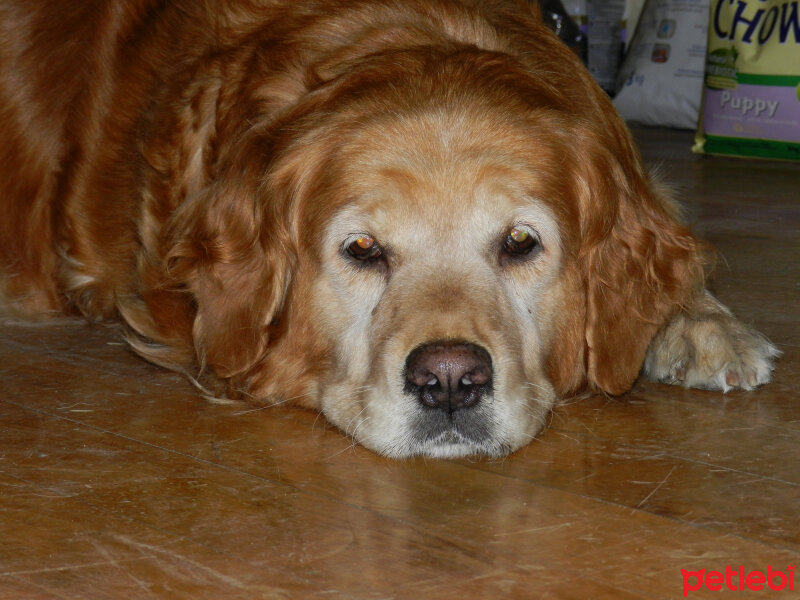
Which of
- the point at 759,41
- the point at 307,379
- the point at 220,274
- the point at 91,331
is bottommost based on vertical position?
the point at 759,41

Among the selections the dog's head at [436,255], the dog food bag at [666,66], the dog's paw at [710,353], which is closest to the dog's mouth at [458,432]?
the dog's head at [436,255]

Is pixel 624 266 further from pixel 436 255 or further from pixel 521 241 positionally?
pixel 436 255

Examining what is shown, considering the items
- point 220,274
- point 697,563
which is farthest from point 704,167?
point 697,563

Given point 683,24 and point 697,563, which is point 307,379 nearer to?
point 697,563

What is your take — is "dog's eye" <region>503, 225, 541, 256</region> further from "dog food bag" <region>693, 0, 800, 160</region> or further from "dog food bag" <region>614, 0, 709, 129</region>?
"dog food bag" <region>614, 0, 709, 129</region>

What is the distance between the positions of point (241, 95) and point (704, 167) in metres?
4.74

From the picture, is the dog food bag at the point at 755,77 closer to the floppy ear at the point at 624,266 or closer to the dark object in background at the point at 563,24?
the dark object in background at the point at 563,24

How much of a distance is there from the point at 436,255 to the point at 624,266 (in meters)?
0.62

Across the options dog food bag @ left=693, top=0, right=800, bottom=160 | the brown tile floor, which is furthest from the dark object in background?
the brown tile floor

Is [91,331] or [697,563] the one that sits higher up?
[697,563]

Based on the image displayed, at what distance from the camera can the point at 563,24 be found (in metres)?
9.00

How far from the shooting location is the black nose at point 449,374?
8.20ft

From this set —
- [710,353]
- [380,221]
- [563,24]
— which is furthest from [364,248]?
[563,24]

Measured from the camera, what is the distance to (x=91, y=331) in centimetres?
369
